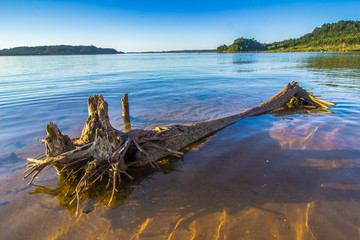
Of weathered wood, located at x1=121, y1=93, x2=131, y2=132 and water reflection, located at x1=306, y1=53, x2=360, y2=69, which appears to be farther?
water reflection, located at x1=306, y1=53, x2=360, y2=69

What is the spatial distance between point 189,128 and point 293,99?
6.60 metres

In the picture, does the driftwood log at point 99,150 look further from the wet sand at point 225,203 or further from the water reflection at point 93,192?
the wet sand at point 225,203

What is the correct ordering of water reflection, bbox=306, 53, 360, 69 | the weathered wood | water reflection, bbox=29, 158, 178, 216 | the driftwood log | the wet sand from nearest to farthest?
the wet sand, water reflection, bbox=29, 158, 178, 216, the driftwood log, the weathered wood, water reflection, bbox=306, 53, 360, 69

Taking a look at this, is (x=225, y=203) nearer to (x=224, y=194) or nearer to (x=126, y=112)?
(x=224, y=194)

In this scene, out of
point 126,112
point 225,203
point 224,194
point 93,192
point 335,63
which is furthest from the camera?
point 335,63

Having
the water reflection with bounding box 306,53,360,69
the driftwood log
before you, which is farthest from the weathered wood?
the water reflection with bounding box 306,53,360,69

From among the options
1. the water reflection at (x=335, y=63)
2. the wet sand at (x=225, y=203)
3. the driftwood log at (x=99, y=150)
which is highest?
the water reflection at (x=335, y=63)

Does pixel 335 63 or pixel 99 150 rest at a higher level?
pixel 335 63

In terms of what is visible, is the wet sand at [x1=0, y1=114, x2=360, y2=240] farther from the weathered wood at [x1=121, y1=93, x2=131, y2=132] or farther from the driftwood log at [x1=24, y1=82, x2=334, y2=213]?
the weathered wood at [x1=121, y1=93, x2=131, y2=132]

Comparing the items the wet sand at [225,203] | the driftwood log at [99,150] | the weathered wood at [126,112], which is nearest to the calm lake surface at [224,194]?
the wet sand at [225,203]

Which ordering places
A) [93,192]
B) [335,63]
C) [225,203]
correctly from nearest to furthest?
[225,203] → [93,192] → [335,63]

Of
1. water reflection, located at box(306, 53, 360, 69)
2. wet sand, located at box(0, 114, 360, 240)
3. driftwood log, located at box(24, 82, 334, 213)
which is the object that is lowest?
wet sand, located at box(0, 114, 360, 240)

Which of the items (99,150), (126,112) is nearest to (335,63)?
(126,112)

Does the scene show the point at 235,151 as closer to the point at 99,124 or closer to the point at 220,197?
the point at 220,197
